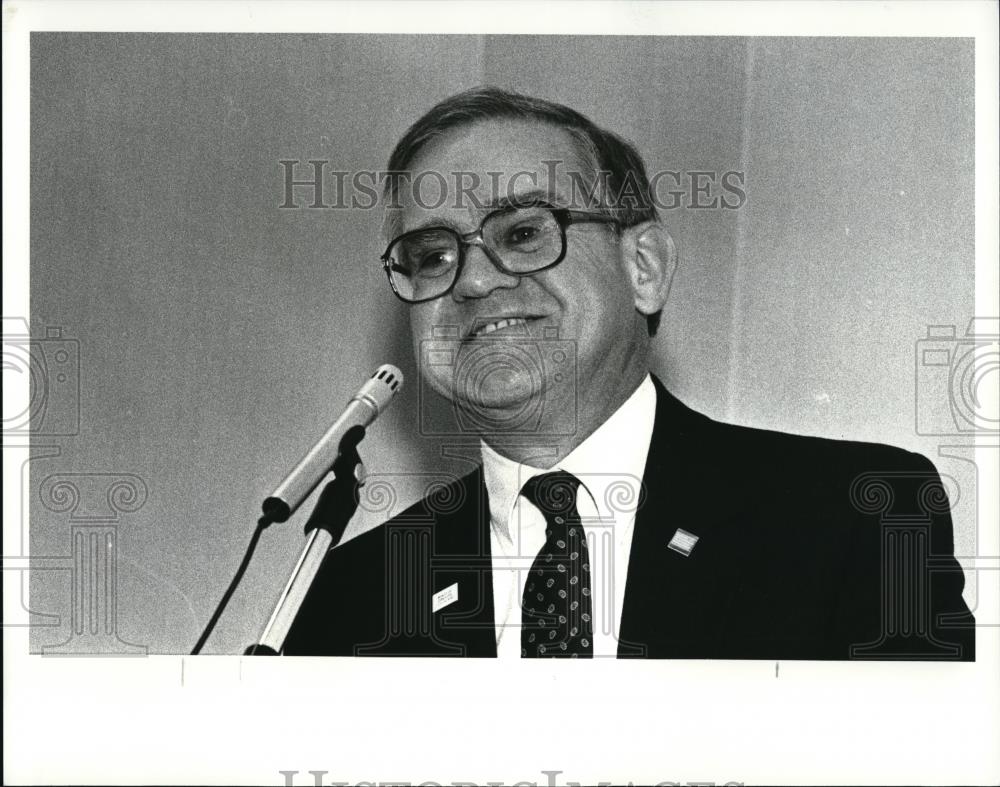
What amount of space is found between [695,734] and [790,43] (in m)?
1.49

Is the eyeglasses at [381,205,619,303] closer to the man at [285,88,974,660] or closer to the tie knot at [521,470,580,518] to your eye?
the man at [285,88,974,660]

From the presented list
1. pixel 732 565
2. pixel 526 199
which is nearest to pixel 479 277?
pixel 526 199

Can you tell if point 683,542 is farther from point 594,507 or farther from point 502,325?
point 502,325

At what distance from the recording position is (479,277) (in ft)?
7.09

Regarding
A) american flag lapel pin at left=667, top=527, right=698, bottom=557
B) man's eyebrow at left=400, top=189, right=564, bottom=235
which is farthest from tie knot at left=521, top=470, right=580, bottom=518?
man's eyebrow at left=400, top=189, right=564, bottom=235

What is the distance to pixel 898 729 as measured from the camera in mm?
2164

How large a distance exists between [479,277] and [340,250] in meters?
0.32

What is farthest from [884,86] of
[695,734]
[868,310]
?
[695,734]

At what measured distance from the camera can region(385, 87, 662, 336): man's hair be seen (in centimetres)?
219

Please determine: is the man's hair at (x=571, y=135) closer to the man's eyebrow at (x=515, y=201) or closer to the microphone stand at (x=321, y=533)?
the man's eyebrow at (x=515, y=201)

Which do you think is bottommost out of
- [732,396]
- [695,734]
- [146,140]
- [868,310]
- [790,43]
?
[695,734]

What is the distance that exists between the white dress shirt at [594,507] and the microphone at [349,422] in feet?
1.05

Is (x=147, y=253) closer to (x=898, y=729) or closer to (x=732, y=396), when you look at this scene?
(x=732, y=396)

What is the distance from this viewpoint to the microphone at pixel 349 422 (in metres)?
2.21
